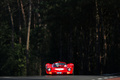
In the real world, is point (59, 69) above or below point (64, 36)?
below

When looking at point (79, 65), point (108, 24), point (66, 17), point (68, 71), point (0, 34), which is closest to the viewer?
point (68, 71)

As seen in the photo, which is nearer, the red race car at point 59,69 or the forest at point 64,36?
the red race car at point 59,69

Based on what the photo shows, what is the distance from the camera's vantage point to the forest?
145ft

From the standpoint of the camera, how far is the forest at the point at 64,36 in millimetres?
44125

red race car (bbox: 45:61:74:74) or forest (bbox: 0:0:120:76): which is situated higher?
forest (bbox: 0:0:120:76)

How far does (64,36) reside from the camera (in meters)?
55.0

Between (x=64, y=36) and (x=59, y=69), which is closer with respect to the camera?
(x=59, y=69)

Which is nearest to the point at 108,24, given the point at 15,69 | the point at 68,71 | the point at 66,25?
the point at 66,25

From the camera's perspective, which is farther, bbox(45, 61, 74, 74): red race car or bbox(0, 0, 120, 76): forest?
bbox(0, 0, 120, 76): forest

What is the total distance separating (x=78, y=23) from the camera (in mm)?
46906

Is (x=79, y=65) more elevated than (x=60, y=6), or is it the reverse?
(x=60, y=6)

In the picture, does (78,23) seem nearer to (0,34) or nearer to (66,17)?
(66,17)

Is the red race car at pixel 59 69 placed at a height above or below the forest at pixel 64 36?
below

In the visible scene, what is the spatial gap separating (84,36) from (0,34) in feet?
45.1
